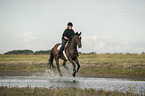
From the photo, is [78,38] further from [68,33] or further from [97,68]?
[97,68]

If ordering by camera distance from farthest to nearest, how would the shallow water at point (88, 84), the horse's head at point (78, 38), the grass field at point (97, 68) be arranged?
1. the grass field at point (97, 68)
2. the horse's head at point (78, 38)
3. the shallow water at point (88, 84)

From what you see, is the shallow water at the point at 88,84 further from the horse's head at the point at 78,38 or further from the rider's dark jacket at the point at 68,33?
the rider's dark jacket at the point at 68,33

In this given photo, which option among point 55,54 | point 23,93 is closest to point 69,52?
point 55,54

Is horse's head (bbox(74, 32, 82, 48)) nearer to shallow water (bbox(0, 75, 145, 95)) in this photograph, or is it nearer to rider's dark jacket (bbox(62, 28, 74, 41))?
rider's dark jacket (bbox(62, 28, 74, 41))

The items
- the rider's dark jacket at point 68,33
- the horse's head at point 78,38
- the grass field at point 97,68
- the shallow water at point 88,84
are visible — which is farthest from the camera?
the grass field at point 97,68

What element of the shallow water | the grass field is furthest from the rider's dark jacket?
the grass field

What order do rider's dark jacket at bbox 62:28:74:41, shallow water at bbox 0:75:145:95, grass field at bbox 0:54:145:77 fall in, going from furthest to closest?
grass field at bbox 0:54:145:77
rider's dark jacket at bbox 62:28:74:41
shallow water at bbox 0:75:145:95

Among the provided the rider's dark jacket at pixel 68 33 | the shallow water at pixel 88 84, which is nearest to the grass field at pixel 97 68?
the rider's dark jacket at pixel 68 33

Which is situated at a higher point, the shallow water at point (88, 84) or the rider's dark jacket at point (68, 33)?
the rider's dark jacket at point (68, 33)

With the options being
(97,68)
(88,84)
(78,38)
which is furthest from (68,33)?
(97,68)

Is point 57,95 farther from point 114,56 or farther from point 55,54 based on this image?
point 114,56

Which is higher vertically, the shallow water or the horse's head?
the horse's head

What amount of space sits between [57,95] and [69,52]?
7.94 m

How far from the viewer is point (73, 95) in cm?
898
